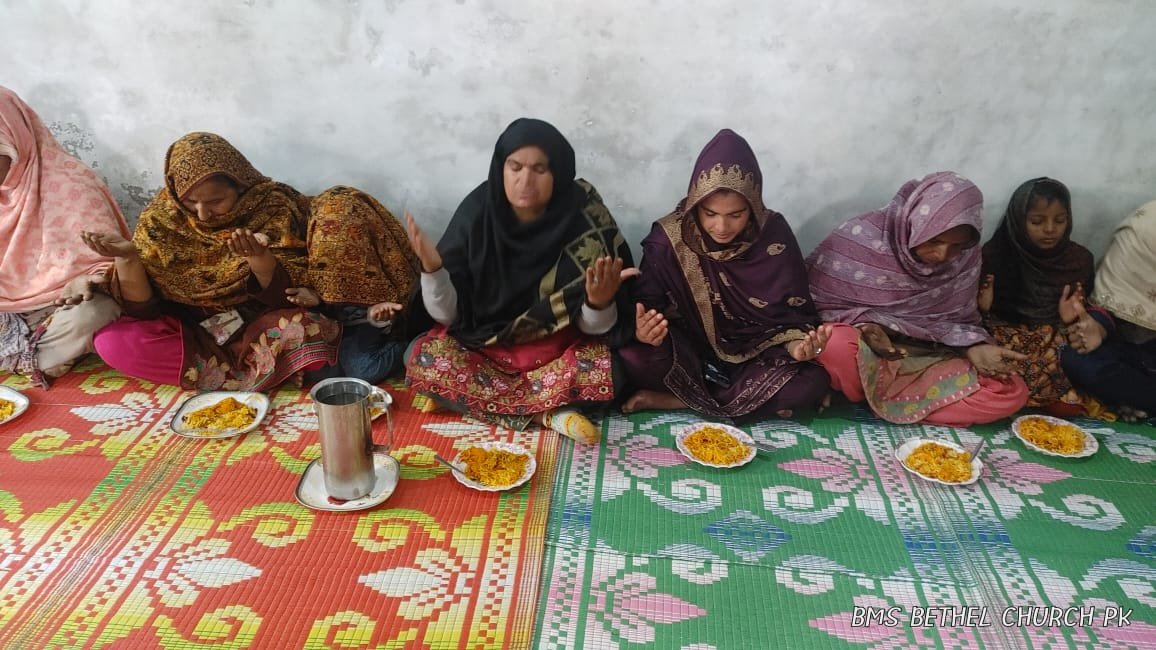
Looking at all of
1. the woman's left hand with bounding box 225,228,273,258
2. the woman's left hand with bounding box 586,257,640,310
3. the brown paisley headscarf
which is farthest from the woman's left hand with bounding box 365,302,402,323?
the woman's left hand with bounding box 586,257,640,310

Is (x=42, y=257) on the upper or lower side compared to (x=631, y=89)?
lower

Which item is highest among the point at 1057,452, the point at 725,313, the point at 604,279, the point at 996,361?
the point at 604,279

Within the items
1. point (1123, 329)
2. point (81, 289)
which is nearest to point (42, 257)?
point (81, 289)

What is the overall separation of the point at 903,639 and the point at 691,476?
84 cm

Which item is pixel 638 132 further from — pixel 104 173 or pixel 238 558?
pixel 104 173

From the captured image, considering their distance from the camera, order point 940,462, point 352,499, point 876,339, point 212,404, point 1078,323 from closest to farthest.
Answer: point 352,499, point 940,462, point 212,404, point 876,339, point 1078,323

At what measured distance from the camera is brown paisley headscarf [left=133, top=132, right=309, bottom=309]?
9.85 ft

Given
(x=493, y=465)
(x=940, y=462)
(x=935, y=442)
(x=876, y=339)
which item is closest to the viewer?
(x=493, y=465)

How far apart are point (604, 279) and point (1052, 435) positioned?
5.84 ft

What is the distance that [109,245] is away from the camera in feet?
9.30

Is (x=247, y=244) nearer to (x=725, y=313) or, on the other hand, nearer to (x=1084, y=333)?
(x=725, y=313)

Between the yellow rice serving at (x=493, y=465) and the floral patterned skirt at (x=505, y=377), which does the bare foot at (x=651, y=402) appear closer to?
the floral patterned skirt at (x=505, y=377)

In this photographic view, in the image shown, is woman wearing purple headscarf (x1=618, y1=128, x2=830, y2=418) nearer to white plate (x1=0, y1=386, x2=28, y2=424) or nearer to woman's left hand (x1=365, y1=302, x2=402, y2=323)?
woman's left hand (x1=365, y1=302, x2=402, y2=323)

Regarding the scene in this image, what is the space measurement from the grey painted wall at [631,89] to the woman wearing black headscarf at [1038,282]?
22 centimetres
